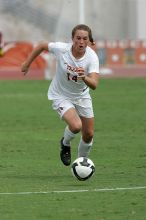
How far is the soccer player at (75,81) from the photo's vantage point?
523 inches

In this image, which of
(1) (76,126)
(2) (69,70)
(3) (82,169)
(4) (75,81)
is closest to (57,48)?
(2) (69,70)

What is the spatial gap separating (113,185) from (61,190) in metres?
0.78

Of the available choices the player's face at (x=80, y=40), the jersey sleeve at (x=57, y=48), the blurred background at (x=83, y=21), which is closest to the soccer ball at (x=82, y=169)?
the player's face at (x=80, y=40)

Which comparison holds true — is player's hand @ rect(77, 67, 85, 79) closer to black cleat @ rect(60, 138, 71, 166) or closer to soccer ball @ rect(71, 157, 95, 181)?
soccer ball @ rect(71, 157, 95, 181)

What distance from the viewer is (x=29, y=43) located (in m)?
36.1

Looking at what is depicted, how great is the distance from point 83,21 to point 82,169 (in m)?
28.2

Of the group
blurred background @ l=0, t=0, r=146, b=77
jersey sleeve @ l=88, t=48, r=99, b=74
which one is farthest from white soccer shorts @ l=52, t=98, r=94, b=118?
blurred background @ l=0, t=0, r=146, b=77

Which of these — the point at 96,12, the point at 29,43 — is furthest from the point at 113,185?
the point at 96,12

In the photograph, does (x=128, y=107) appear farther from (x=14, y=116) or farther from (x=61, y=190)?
(x=61, y=190)

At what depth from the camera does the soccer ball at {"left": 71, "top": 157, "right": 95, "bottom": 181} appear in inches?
504

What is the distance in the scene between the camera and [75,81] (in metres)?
13.5

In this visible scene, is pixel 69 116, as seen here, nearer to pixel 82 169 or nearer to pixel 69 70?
pixel 69 70

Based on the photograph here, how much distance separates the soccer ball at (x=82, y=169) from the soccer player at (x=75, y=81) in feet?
2.08

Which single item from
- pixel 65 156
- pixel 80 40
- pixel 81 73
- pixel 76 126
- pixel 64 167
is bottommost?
pixel 64 167
